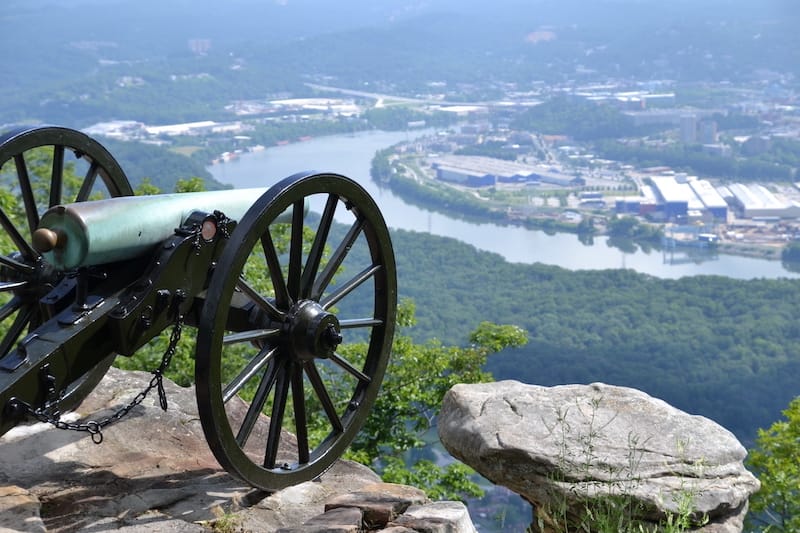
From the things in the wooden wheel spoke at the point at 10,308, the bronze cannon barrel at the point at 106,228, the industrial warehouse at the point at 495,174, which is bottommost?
the industrial warehouse at the point at 495,174

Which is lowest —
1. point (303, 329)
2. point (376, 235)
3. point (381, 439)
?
point (381, 439)

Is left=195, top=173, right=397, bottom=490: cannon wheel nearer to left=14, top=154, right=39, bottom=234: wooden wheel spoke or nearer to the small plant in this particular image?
the small plant

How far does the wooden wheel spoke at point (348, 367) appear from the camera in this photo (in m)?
4.78

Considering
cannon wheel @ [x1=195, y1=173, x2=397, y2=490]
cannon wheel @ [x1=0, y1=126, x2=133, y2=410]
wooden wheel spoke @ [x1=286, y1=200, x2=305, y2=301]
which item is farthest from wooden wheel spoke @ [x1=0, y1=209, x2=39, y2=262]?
wooden wheel spoke @ [x1=286, y1=200, x2=305, y2=301]

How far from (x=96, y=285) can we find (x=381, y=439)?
6.68 meters

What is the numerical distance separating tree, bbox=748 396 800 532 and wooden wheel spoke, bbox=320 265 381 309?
9.93 ft

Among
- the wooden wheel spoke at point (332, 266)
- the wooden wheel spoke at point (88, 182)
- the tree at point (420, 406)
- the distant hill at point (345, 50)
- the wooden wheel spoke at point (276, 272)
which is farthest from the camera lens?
the distant hill at point (345, 50)

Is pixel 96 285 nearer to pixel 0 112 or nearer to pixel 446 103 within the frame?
pixel 0 112

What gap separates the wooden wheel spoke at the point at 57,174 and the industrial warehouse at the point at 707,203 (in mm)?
56483

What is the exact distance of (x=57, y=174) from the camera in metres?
5.07

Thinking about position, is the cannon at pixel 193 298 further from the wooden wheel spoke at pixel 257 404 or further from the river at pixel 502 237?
the river at pixel 502 237

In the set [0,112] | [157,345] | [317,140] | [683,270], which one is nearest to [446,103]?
[317,140]

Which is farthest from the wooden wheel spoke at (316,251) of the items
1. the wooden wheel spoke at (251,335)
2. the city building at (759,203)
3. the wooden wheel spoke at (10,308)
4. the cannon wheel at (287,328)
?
the city building at (759,203)

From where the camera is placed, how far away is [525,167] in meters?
72.2
